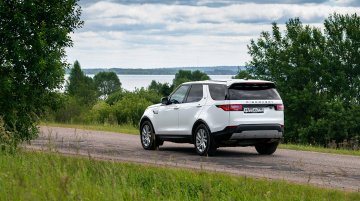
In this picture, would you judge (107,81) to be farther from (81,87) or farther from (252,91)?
(252,91)

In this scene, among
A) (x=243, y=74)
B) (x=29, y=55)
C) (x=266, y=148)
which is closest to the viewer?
(x=29, y=55)

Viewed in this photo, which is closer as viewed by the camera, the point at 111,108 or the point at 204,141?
the point at 204,141

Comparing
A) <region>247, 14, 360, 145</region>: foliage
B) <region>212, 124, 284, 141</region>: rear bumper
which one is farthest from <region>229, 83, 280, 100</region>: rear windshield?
<region>247, 14, 360, 145</region>: foliage

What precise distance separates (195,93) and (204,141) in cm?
131

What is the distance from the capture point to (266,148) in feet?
56.2

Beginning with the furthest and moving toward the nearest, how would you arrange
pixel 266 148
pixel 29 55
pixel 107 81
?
pixel 107 81
pixel 266 148
pixel 29 55

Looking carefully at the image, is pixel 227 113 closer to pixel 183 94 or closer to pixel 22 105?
pixel 183 94

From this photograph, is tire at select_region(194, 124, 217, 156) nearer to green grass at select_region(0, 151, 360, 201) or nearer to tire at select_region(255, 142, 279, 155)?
tire at select_region(255, 142, 279, 155)

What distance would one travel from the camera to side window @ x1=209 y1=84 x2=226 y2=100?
15.7 metres

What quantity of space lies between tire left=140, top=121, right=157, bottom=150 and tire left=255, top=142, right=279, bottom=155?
2.76 meters

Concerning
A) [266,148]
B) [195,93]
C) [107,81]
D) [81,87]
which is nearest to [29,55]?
[195,93]

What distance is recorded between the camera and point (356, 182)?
12266mm

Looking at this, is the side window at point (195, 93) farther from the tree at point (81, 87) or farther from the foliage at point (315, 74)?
the tree at point (81, 87)

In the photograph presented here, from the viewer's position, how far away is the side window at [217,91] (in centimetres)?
1567
